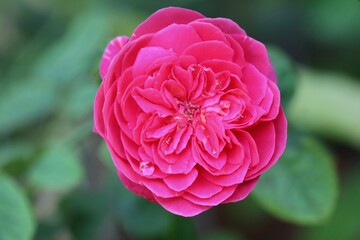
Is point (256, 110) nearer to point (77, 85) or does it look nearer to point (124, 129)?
point (124, 129)

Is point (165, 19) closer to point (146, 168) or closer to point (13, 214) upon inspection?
point (146, 168)

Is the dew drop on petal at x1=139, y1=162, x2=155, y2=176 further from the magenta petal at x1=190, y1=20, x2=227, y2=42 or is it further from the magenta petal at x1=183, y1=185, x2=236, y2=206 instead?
the magenta petal at x1=190, y1=20, x2=227, y2=42

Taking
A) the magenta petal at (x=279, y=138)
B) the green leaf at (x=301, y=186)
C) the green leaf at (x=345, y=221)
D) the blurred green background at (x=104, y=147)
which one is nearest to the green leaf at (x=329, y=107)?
the blurred green background at (x=104, y=147)

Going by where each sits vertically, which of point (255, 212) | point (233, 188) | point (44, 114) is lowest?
point (255, 212)

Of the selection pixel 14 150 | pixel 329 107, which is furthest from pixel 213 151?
pixel 329 107

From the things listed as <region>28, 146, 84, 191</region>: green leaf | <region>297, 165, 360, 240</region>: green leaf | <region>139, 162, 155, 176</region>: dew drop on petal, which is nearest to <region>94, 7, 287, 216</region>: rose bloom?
<region>139, 162, 155, 176</region>: dew drop on petal

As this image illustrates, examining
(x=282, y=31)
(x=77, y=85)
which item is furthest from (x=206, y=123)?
(x=282, y=31)

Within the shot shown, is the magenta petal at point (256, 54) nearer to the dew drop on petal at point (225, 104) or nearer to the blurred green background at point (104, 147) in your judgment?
the dew drop on petal at point (225, 104)
